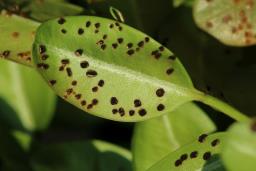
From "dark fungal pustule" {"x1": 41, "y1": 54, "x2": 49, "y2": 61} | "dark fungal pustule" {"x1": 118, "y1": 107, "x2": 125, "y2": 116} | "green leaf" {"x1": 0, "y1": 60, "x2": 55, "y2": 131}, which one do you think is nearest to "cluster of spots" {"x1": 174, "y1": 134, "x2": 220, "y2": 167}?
"dark fungal pustule" {"x1": 118, "y1": 107, "x2": 125, "y2": 116}

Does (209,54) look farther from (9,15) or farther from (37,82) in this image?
(37,82)

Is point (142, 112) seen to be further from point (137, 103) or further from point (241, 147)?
point (241, 147)

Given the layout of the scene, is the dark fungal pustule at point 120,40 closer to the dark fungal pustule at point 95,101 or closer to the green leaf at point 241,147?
the dark fungal pustule at point 95,101

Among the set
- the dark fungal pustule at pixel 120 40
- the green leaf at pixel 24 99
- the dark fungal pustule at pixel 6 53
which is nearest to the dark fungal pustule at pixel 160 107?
the dark fungal pustule at pixel 120 40

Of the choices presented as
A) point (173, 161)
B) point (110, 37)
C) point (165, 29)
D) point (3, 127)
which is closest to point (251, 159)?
point (173, 161)

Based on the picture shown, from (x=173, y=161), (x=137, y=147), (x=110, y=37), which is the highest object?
(x=110, y=37)

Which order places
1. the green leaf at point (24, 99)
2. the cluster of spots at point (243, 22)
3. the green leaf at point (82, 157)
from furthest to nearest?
the green leaf at point (24, 99) → the green leaf at point (82, 157) → the cluster of spots at point (243, 22)

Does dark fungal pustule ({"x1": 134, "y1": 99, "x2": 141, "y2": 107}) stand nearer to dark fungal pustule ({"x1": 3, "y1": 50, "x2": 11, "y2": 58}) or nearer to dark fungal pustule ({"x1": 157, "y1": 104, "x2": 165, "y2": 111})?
dark fungal pustule ({"x1": 157, "y1": 104, "x2": 165, "y2": 111})
